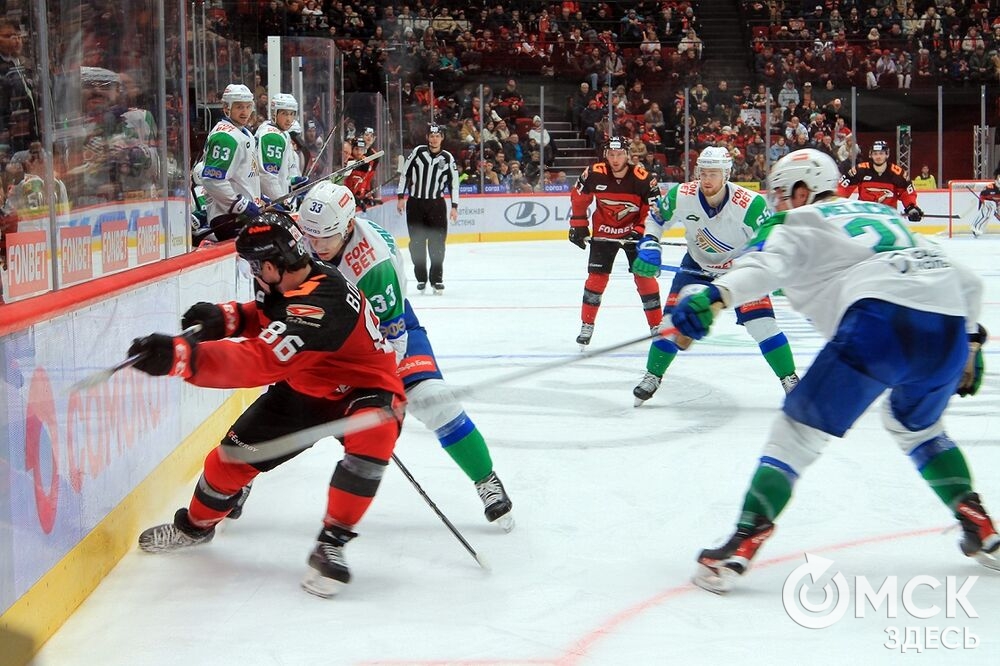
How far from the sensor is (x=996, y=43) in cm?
1591

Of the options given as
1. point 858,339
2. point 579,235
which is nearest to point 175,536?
point 858,339

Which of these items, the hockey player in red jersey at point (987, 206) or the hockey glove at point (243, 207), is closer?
the hockey glove at point (243, 207)

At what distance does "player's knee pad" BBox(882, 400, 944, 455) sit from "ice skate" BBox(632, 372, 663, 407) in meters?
2.10

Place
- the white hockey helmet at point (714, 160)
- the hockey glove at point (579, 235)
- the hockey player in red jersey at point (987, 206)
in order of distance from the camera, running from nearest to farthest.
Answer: the white hockey helmet at point (714, 160), the hockey glove at point (579, 235), the hockey player in red jersey at point (987, 206)

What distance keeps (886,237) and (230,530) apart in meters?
1.95

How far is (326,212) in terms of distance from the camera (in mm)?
2988

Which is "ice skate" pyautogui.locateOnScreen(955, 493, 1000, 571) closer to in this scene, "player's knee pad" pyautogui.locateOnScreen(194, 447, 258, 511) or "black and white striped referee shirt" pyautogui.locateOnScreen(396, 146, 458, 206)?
"player's knee pad" pyautogui.locateOnScreen(194, 447, 258, 511)

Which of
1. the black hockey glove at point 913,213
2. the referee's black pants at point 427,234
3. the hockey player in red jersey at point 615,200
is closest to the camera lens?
the hockey player in red jersey at point 615,200

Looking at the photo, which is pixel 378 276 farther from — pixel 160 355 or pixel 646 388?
pixel 646 388

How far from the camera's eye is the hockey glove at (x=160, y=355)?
232 centimetres

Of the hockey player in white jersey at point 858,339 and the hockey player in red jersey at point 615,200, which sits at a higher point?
the hockey player in red jersey at point 615,200

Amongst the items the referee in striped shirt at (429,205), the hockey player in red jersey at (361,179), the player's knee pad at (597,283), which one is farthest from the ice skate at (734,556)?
the hockey player in red jersey at (361,179)

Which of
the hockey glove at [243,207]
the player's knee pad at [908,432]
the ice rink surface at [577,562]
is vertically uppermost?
the hockey glove at [243,207]

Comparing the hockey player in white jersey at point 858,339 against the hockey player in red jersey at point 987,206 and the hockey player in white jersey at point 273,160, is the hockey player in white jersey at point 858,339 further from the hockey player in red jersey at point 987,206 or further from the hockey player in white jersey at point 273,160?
the hockey player in red jersey at point 987,206
